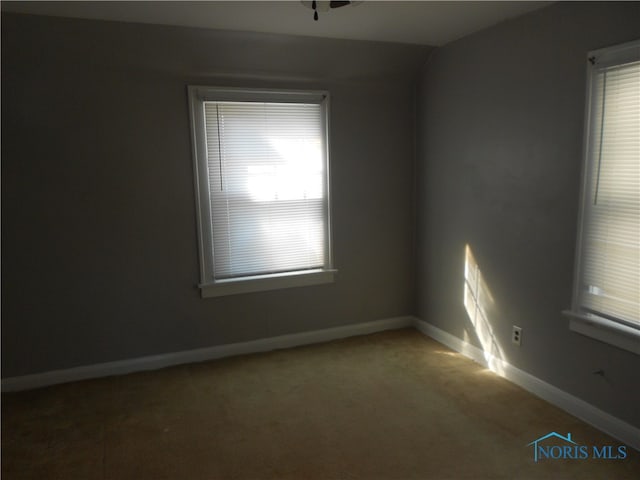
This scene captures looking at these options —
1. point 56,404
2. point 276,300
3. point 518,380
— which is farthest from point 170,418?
point 518,380

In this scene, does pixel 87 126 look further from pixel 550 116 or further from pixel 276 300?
pixel 550 116

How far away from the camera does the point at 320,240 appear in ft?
12.8

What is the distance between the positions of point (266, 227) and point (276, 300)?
597 mm

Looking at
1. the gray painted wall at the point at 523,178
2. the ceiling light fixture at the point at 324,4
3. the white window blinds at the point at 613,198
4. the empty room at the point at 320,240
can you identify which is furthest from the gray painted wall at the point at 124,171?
the white window blinds at the point at 613,198

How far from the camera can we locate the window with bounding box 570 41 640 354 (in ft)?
7.76

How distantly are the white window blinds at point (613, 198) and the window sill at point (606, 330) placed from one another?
40 millimetres

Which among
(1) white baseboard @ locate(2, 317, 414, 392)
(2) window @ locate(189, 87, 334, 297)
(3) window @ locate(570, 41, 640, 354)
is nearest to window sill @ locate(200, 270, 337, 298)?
(2) window @ locate(189, 87, 334, 297)

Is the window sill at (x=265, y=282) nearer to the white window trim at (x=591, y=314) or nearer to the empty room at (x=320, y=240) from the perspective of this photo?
the empty room at (x=320, y=240)

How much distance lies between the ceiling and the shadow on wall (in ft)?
5.17

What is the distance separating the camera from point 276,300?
382 cm

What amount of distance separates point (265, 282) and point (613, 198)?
238 centimetres

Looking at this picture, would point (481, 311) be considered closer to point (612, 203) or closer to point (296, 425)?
point (612, 203)

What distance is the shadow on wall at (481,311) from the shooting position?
335cm

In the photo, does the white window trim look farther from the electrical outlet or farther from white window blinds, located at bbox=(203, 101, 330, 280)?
white window blinds, located at bbox=(203, 101, 330, 280)
